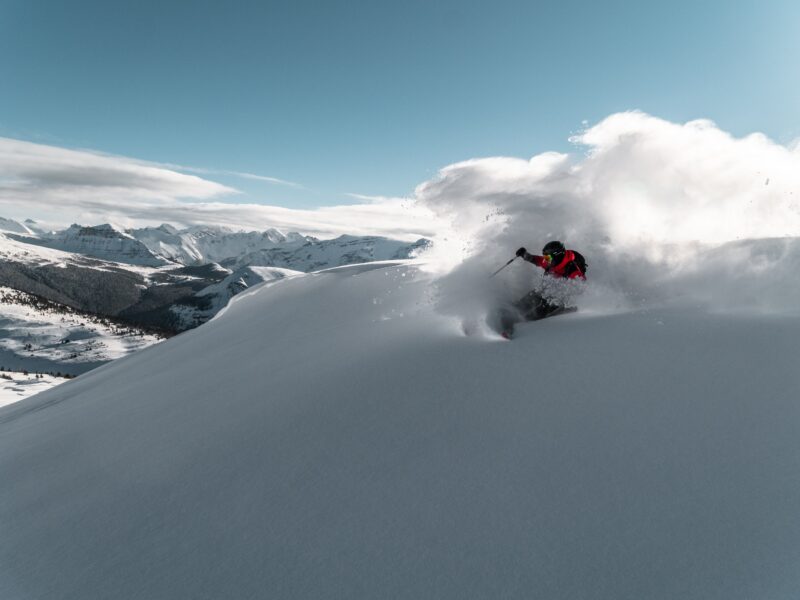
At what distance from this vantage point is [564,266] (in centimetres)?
774

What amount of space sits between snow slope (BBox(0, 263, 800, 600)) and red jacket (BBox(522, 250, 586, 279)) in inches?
66.0

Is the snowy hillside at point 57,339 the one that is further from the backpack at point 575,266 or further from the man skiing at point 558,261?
the backpack at point 575,266

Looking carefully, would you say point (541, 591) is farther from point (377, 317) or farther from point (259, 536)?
point (377, 317)

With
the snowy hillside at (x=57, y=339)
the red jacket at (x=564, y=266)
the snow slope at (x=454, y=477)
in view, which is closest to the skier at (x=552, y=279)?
the red jacket at (x=564, y=266)

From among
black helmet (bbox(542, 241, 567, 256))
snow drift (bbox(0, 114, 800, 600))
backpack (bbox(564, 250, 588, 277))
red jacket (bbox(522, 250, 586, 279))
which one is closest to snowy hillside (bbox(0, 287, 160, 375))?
snow drift (bbox(0, 114, 800, 600))

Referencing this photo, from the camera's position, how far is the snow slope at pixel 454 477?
2656 mm

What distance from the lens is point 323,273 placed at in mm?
15125

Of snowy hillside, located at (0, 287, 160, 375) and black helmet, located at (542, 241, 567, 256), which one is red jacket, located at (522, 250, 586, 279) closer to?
black helmet, located at (542, 241, 567, 256)

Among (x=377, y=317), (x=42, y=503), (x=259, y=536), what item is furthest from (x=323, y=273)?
(x=259, y=536)

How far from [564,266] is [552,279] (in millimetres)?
374

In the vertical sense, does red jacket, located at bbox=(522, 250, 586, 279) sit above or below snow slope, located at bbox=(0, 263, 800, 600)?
above

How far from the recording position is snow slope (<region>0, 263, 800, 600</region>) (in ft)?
8.71

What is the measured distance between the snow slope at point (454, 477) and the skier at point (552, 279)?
1617 mm

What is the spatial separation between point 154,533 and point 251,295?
12.7 metres
